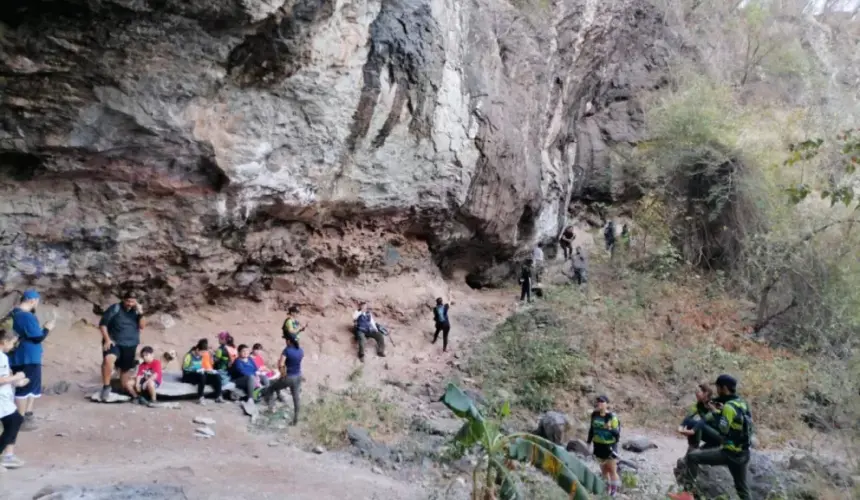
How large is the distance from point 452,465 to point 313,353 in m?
4.33

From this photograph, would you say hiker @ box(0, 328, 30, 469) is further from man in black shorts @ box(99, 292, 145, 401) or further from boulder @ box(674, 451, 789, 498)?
boulder @ box(674, 451, 789, 498)

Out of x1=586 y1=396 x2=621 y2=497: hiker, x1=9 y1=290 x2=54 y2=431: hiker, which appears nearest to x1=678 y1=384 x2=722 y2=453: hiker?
x1=586 y1=396 x2=621 y2=497: hiker

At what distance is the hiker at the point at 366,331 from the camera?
11891 mm

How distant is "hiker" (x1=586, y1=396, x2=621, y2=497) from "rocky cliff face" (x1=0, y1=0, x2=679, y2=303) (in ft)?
20.8

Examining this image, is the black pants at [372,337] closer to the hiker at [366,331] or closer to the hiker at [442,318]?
the hiker at [366,331]

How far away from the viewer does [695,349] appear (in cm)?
1384

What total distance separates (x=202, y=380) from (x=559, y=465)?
512 centimetres

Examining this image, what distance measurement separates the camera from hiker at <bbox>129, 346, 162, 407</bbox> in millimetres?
8133

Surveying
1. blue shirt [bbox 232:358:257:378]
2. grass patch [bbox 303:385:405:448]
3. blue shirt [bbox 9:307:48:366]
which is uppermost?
blue shirt [bbox 9:307:48:366]

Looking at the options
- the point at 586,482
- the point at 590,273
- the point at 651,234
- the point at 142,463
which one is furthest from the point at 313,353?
the point at 651,234

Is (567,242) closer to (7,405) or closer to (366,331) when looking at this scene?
(366,331)

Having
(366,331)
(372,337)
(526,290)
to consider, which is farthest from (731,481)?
(526,290)

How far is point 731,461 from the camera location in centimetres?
650

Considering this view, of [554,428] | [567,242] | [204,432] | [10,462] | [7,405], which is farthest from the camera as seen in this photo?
[567,242]
